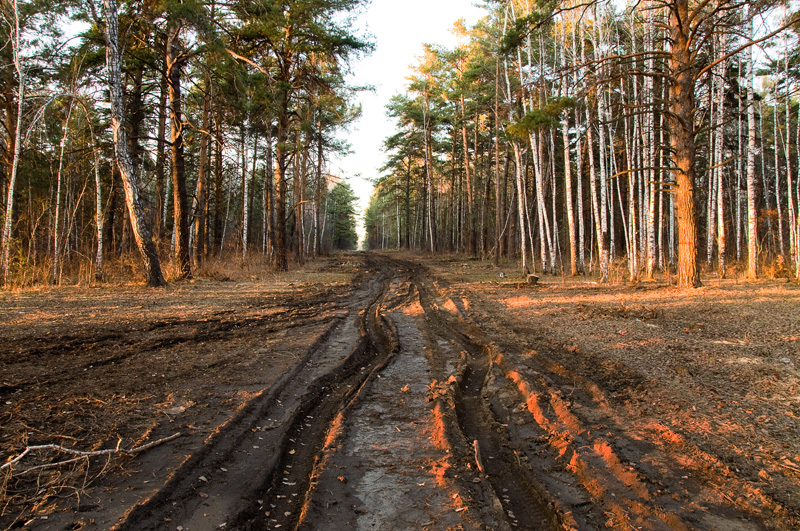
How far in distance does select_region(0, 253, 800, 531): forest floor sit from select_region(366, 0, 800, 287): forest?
18.8 ft

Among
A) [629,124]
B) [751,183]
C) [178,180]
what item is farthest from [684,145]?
[178,180]

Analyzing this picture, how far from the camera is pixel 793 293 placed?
357 inches

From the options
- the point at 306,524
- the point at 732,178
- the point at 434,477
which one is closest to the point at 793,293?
the point at 434,477

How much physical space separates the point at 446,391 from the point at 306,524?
235 centimetres

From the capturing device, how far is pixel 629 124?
59.5 ft

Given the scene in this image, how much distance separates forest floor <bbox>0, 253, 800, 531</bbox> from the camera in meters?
2.46

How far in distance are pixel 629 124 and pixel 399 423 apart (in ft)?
61.8

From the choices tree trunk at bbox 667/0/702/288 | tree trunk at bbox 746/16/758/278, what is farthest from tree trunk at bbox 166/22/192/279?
tree trunk at bbox 746/16/758/278

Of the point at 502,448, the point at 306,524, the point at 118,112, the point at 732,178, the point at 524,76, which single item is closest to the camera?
the point at 306,524

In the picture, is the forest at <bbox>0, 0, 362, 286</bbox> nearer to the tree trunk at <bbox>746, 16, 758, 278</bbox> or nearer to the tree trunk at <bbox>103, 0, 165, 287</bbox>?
the tree trunk at <bbox>103, 0, 165, 287</bbox>

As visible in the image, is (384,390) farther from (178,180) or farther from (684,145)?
(178,180)

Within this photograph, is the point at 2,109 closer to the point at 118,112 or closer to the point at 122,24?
the point at 122,24

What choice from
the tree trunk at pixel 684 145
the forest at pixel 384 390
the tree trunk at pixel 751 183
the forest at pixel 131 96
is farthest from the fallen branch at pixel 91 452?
the tree trunk at pixel 751 183

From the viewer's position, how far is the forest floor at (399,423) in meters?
2.46
